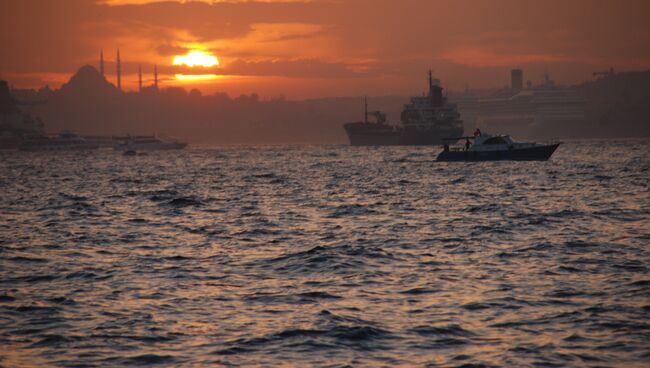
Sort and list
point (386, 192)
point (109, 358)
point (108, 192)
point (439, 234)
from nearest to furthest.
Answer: point (109, 358), point (439, 234), point (386, 192), point (108, 192)

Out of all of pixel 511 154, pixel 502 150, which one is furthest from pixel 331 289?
pixel 511 154

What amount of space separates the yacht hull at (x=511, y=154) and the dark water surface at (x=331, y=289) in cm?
5887

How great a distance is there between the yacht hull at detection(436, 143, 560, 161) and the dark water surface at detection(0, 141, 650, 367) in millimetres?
58871

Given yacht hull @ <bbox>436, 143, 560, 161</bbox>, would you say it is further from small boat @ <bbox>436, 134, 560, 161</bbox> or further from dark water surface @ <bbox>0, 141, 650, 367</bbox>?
dark water surface @ <bbox>0, 141, 650, 367</bbox>

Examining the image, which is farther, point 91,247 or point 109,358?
point 91,247

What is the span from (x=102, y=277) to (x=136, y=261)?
2931 mm

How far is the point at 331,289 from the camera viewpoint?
18781 mm

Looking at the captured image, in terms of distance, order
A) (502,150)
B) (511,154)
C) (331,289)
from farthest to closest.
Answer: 1. (511,154)
2. (502,150)
3. (331,289)

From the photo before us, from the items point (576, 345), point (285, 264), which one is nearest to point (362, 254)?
point (285, 264)

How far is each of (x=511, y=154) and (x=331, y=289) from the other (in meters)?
82.2

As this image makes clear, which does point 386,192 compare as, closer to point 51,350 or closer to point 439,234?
point 439,234

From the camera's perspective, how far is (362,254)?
79.5 ft

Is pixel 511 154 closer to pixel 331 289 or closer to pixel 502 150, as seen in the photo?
pixel 502 150

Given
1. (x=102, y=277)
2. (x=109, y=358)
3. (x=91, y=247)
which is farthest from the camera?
(x=91, y=247)
